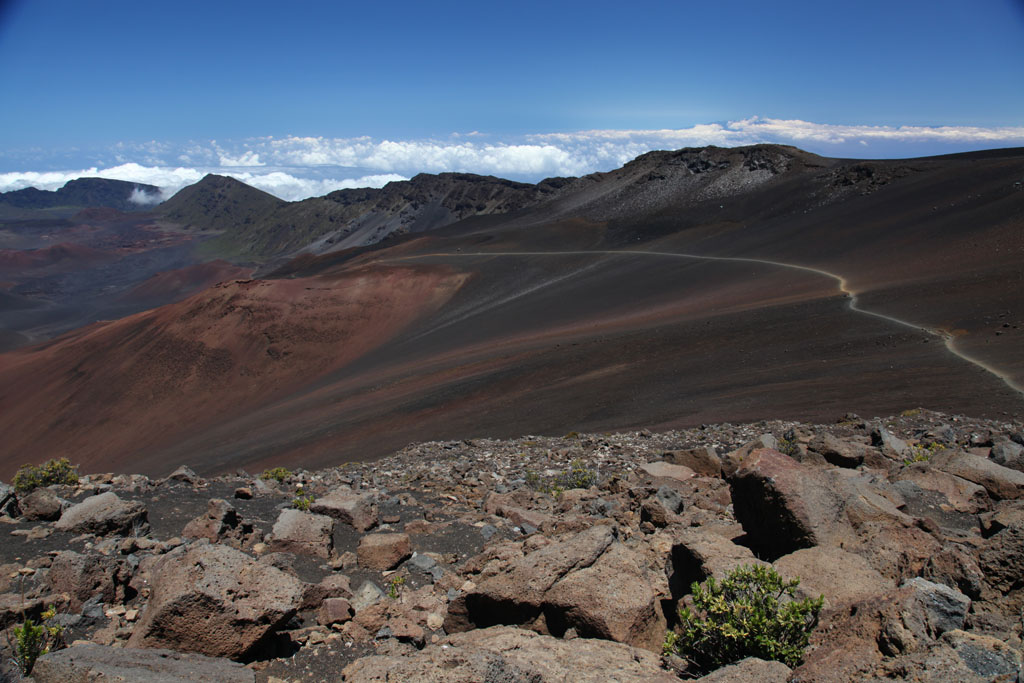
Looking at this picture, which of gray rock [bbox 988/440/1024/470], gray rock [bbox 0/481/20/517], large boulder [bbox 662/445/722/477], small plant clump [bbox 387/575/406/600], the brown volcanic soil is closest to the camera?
small plant clump [bbox 387/575/406/600]

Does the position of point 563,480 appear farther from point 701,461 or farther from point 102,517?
point 102,517

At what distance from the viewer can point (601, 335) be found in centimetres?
2536

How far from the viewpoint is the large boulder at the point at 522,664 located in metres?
3.04

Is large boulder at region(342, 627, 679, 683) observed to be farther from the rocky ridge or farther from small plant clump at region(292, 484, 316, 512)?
small plant clump at region(292, 484, 316, 512)

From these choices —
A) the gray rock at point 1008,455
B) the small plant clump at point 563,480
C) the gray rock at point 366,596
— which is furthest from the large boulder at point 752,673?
the gray rock at point 1008,455

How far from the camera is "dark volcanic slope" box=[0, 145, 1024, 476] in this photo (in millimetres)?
17016

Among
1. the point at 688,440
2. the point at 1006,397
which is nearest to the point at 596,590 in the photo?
the point at 688,440

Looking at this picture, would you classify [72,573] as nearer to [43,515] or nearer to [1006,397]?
[43,515]

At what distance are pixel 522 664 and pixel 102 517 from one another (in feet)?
15.5

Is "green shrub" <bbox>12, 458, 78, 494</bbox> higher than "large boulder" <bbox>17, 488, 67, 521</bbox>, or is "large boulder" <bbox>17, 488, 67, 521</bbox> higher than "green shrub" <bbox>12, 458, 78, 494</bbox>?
"large boulder" <bbox>17, 488, 67, 521</bbox>

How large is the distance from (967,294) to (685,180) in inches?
1539

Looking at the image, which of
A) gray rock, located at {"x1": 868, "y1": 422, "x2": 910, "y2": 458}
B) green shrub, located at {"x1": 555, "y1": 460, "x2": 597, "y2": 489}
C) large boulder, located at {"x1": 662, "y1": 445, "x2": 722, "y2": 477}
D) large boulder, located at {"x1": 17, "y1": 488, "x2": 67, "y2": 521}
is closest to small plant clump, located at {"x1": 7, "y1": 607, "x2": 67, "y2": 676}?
large boulder, located at {"x1": 17, "y1": 488, "x2": 67, "y2": 521}

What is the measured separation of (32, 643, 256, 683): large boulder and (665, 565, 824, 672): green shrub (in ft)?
8.18

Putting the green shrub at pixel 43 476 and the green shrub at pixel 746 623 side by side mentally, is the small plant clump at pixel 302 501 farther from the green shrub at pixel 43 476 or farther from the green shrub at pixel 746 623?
the green shrub at pixel 746 623
